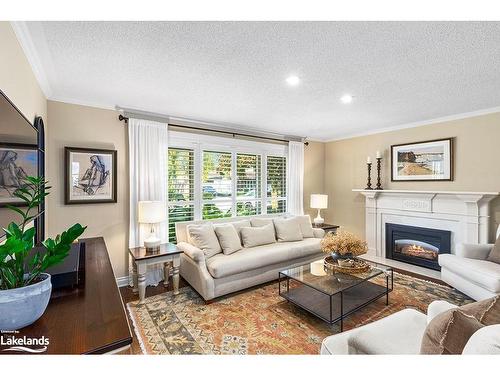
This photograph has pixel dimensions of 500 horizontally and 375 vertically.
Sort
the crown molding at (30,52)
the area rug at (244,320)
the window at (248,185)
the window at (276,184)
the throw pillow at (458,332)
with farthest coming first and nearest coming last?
the window at (276,184) < the window at (248,185) < the area rug at (244,320) < the crown molding at (30,52) < the throw pillow at (458,332)

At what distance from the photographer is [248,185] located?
14.7 feet

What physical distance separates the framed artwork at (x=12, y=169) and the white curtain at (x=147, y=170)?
5.72 feet

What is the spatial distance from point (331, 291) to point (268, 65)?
6.95ft

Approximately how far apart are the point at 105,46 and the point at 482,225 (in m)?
4.84

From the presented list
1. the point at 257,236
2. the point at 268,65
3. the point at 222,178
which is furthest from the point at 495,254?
the point at 222,178

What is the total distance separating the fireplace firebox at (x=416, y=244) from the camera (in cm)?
378

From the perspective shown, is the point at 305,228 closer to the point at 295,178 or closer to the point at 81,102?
the point at 295,178

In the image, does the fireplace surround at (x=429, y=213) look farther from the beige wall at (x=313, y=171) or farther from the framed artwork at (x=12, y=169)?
the framed artwork at (x=12, y=169)

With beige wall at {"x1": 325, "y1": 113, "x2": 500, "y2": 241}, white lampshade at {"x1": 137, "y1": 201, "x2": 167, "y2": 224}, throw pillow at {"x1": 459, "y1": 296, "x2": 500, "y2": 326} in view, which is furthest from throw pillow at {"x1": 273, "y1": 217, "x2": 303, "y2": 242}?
throw pillow at {"x1": 459, "y1": 296, "x2": 500, "y2": 326}

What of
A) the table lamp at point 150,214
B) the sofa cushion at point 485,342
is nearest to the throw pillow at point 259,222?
the table lamp at point 150,214

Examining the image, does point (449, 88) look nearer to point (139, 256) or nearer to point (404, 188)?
point (404, 188)

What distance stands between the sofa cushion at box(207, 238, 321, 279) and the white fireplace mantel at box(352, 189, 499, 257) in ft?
4.84

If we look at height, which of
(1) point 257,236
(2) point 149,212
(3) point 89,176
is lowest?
(1) point 257,236
